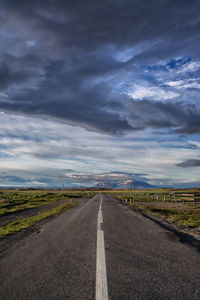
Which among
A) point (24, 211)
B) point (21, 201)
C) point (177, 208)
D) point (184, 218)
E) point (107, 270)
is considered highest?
point (107, 270)

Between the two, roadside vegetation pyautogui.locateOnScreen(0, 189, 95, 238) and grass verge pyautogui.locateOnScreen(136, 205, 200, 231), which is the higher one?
grass verge pyautogui.locateOnScreen(136, 205, 200, 231)

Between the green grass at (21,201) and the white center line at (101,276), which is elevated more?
the white center line at (101,276)

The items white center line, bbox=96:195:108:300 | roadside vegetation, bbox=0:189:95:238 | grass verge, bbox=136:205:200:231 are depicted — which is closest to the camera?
white center line, bbox=96:195:108:300

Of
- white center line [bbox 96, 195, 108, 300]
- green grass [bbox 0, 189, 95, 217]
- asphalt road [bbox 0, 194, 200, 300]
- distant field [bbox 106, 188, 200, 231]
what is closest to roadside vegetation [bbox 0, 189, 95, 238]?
green grass [bbox 0, 189, 95, 217]

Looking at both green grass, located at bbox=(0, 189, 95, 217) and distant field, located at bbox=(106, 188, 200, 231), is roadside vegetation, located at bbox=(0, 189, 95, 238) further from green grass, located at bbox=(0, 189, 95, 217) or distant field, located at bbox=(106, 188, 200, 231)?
distant field, located at bbox=(106, 188, 200, 231)

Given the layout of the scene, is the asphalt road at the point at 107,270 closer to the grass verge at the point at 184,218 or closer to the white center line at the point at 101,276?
the white center line at the point at 101,276

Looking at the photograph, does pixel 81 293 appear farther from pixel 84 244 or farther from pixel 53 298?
pixel 84 244

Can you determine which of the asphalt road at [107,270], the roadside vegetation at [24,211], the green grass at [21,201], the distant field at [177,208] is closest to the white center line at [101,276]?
the asphalt road at [107,270]

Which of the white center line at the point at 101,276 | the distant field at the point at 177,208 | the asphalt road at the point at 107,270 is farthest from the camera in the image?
the distant field at the point at 177,208

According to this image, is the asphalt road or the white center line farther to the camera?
the asphalt road

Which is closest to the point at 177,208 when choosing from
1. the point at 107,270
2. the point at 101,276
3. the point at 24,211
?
the point at 24,211

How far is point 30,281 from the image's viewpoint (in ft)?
14.8

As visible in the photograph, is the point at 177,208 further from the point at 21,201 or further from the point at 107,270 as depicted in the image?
the point at 21,201


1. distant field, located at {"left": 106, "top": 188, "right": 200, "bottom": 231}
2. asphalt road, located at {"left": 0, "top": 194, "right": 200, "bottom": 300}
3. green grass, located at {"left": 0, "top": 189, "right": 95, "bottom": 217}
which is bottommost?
green grass, located at {"left": 0, "top": 189, "right": 95, "bottom": 217}
